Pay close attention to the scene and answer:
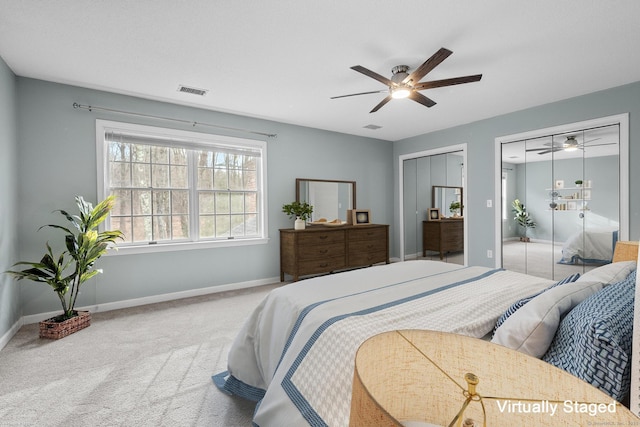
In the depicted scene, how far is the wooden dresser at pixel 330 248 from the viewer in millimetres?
4539

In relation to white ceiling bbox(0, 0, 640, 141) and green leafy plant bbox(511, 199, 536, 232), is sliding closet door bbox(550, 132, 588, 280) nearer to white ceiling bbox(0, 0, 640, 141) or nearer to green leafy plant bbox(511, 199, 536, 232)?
green leafy plant bbox(511, 199, 536, 232)

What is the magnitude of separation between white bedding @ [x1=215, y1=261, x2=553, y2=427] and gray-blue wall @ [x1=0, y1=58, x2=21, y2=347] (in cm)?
246

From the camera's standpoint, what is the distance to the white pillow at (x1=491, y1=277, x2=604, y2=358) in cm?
100

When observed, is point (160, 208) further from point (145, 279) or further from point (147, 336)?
point (147, 336)

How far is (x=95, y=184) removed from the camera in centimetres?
347

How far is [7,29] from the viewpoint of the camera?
2.28m

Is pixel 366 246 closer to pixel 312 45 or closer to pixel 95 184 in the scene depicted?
pixel 312 45

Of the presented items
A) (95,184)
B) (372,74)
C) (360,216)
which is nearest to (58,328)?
(95,184)

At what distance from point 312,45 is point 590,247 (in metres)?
4.12

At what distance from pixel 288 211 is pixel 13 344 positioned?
10.8 ft

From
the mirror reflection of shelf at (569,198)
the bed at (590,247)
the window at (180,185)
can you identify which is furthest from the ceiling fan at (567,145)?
the window at (180,185)

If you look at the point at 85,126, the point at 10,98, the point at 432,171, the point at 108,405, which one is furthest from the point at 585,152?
the point at 10,98

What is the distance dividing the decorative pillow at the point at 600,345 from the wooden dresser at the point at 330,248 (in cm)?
368

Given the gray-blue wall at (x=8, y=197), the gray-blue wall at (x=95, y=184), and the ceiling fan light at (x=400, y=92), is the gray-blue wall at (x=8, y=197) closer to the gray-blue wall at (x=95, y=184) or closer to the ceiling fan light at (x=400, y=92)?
the gray-blue wall at (x=95, y=184)
